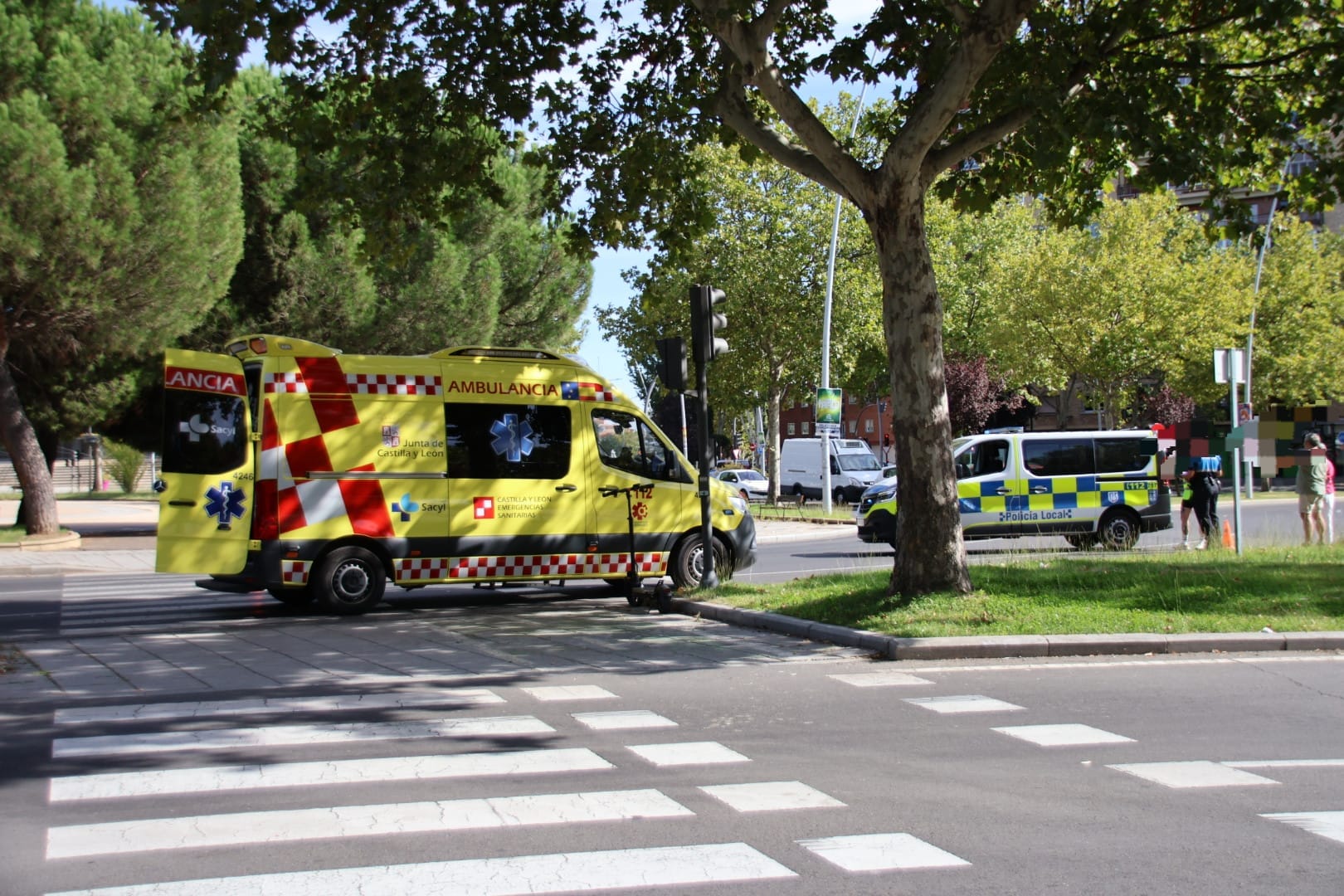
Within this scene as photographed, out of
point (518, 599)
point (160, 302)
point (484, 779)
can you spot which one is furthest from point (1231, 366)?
point (160, 302)

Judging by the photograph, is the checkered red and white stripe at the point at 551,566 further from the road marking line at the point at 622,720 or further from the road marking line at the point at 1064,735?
the road marking line at the point at 1064,735

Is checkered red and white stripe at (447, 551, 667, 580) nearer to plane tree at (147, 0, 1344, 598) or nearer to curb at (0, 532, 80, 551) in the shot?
plane tree at (147, 0, 1344, 598)

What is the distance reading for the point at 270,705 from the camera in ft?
24.3

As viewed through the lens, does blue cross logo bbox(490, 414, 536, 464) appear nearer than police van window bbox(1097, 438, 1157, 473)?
Yes

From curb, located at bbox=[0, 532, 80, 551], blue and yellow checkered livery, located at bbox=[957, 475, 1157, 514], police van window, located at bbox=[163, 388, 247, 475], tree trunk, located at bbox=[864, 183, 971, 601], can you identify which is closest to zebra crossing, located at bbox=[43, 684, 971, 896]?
tree trunk, located at bbox=[864, 183, 971, 601]

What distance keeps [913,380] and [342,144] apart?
22.3 ft

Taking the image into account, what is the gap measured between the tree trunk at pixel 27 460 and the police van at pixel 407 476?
11.7 meters

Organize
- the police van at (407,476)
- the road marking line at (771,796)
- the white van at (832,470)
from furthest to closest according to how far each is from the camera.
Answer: the white van at (832,470) < the police van at (407,476) < the road marking line at (771,796)

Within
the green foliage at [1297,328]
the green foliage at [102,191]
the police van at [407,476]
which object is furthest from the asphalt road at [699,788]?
the green foliage at [1297,328]

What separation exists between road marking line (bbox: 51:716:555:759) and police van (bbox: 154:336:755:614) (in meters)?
5.21

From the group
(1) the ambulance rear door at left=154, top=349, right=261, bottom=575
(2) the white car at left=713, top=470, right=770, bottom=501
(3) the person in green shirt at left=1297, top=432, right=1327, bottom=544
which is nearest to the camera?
(1) the ambulance rear door at left=154, top=349, right=261, bottom=575

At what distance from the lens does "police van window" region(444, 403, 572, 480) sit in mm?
12578

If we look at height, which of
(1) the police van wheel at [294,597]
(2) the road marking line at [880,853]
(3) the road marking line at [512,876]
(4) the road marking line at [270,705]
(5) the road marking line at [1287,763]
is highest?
(1) the police van wheel at [294,597]

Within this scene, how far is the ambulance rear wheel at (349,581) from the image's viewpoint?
1188cm
